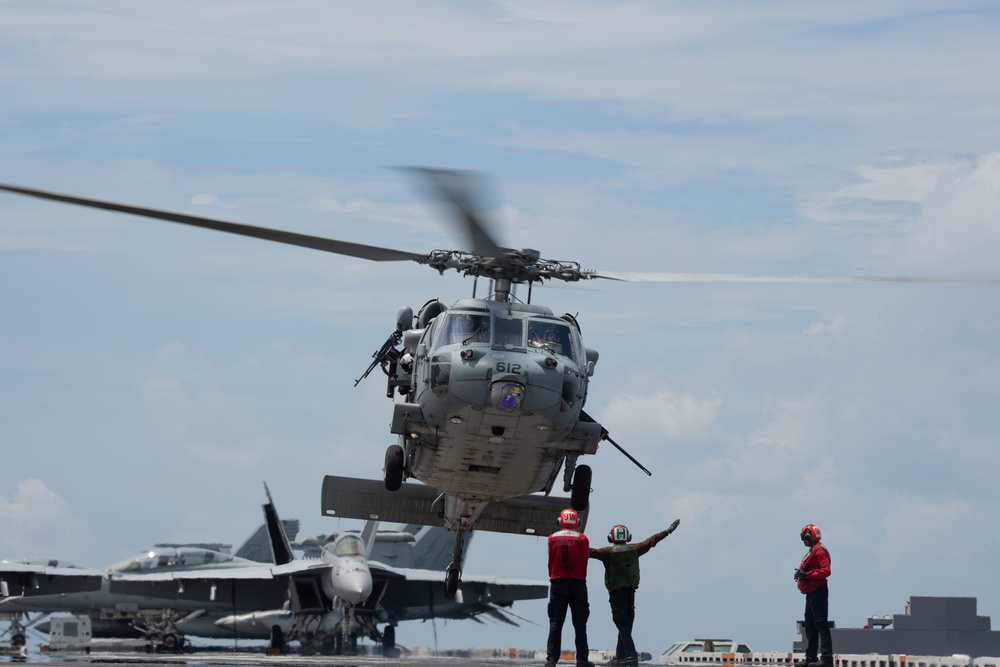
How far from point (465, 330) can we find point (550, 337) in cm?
142

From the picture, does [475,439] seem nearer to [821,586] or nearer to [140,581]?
[821,586]

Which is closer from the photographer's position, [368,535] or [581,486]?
[581,486]

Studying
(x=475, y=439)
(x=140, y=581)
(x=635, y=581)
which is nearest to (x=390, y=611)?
(x=140, y=581)

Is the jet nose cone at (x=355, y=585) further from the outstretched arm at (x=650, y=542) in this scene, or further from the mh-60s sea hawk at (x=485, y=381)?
the outstretched arm at (x=650, y=542)

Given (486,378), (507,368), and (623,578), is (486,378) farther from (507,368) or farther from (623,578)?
(623,578)

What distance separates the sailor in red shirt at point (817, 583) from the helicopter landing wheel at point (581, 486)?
737 cm

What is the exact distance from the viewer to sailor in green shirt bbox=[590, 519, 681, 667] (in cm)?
1861

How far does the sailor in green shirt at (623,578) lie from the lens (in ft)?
61.1

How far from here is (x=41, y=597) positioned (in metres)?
56.2

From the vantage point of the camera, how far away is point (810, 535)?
18422 mm

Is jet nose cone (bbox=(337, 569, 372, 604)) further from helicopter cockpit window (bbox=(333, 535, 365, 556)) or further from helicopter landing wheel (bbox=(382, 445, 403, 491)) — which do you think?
helicopter landing wheel (bbox=(382, 445, 403, 491))

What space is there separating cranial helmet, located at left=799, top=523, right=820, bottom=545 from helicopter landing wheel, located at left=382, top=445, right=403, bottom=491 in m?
8.80

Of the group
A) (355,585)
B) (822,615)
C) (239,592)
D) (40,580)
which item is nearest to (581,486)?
(822,615)

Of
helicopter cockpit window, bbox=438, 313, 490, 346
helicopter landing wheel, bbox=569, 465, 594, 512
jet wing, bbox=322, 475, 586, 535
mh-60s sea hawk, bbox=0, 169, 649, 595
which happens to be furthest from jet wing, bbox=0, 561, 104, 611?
helicopter cockpit window, bbox=438, 313, 490, 346
